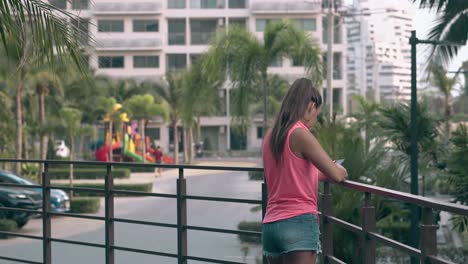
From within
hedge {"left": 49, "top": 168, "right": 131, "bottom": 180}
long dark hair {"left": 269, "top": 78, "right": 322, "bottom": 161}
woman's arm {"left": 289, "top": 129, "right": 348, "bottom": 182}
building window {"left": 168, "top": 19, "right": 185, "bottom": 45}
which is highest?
building window {"left": 168, "top": 19, "right": 185, "bottom": 45}

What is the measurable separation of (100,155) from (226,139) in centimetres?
3195

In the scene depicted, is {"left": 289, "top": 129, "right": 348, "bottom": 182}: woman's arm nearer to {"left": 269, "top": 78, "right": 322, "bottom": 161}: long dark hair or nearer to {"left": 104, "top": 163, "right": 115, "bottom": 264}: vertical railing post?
{"left": 269, "top": 78, "right": 322, "bottom": 161}: long dark hair

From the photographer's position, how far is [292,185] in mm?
5152

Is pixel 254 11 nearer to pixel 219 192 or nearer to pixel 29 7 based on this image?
pixel 219 192

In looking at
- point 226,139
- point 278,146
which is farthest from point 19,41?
point 226,139

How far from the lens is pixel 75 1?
743 centimetres

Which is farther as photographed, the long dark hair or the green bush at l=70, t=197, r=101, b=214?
the green bush at l=70, t=197, r=101, b=214

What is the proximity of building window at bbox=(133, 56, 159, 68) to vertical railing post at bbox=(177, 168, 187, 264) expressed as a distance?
2864 inches

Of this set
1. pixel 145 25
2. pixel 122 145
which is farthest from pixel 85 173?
pixel 145 25

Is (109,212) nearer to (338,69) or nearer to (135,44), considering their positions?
(338,69)

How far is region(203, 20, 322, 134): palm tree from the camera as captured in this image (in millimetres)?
29203

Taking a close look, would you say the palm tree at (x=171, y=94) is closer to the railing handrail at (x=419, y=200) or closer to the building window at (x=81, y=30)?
the building window at (x=81, y=30)

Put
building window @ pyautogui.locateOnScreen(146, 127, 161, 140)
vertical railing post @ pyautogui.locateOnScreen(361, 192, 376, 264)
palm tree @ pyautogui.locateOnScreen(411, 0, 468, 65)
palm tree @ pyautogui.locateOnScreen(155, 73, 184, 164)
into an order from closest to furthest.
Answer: vertical railing post @ pyautogui.locateOnScreen(361, 192, 376, 264) < palm tree @ pyautogui.locateOnScreen(411, 0, 468, 65) < palm tree @ pyautogui.locateOnScreen(155, 73, 184, 164) < building window @ pyautogui.locateOnScreen(146, 127, 161, 140)

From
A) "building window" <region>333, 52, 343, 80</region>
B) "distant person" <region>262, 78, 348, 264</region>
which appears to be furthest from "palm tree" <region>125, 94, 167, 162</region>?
"distant person" <region>262, 78, 348, 264</region>
